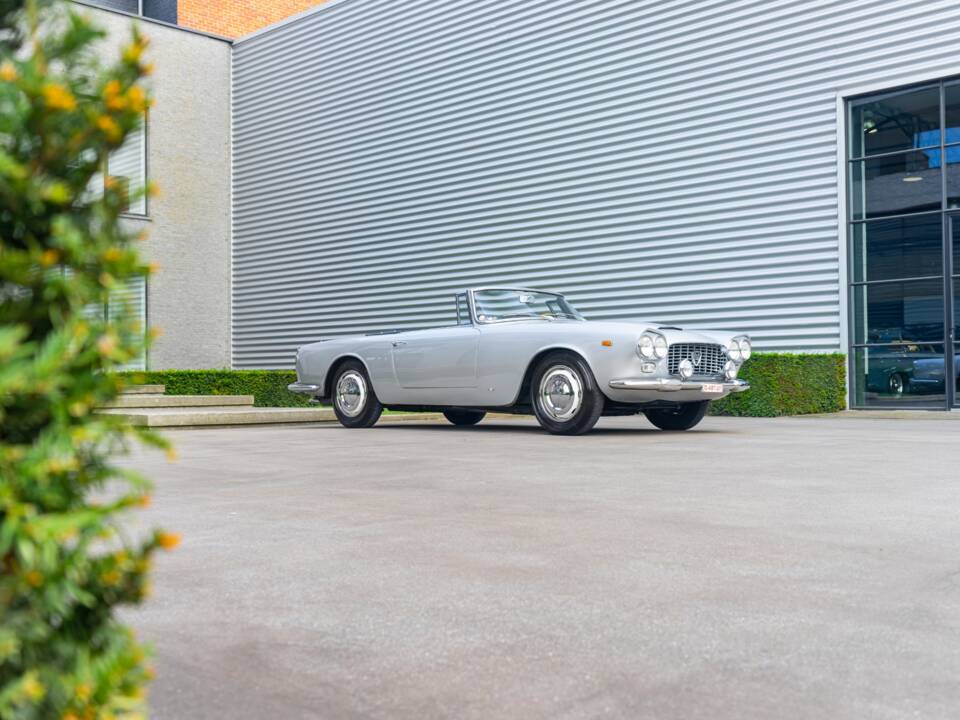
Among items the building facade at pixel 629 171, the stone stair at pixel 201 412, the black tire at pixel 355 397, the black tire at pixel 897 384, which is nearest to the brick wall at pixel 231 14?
the building facade at pixel 629 171

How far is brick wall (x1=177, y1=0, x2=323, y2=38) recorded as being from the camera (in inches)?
970

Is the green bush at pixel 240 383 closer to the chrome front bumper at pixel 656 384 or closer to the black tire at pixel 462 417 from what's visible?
the black tire at pixel 462 417

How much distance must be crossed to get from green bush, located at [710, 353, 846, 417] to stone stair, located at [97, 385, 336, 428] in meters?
5.37

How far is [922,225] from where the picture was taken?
14125 millimetres

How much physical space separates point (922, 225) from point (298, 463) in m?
10.6

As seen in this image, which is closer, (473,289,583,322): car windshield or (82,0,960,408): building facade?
(473,289,583,322): car windshield

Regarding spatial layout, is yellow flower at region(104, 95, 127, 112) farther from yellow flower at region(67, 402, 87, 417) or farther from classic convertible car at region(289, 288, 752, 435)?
classic convertible car at region(289, 288, 752, 435)

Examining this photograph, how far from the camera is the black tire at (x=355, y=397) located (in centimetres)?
1098

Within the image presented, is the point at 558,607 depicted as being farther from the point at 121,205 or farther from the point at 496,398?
the point at 496,398

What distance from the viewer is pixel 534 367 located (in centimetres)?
948

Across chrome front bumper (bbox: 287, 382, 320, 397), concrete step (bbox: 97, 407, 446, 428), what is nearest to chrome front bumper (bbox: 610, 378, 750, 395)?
chrome front bumper (bbox: 287, 382, 320, 397)

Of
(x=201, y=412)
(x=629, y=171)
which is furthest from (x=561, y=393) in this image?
(x=629, y=171)

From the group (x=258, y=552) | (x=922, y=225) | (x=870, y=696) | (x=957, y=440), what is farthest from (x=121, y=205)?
(x=922, y=225)

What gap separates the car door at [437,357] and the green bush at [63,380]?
341 inches
